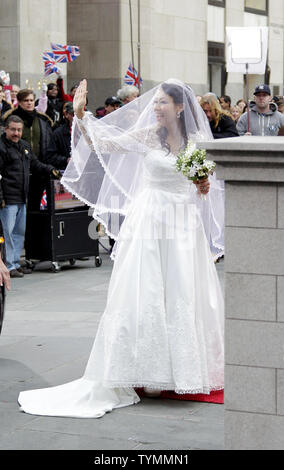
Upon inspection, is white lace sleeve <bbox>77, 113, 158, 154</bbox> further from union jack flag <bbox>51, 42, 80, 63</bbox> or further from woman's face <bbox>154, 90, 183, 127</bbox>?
union jack flag <bbox>51, 42, 80, 63</bbox>

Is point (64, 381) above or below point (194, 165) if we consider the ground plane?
below

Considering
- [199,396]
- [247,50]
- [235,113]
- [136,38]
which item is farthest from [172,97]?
[136,38]

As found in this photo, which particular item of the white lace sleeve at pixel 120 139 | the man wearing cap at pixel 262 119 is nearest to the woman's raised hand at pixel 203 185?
the white lace sleeve at pixel 120 139

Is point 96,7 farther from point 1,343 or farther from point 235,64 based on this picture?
point 1,343

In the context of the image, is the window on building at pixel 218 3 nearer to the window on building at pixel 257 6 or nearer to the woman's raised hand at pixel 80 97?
the window on building at pixel 257 6

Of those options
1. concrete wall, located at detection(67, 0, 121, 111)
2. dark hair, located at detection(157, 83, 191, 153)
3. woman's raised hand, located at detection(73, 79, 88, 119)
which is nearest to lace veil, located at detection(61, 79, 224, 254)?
dark hair, located at detection(157, 83, 191, 153)

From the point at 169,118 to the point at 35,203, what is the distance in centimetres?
589

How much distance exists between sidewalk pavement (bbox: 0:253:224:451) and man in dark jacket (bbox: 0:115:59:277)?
678 millimetres

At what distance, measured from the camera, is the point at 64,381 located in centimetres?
726

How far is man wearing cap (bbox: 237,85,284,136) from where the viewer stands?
13336 mm

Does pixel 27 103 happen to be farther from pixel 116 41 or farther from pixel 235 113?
pixel 116 41

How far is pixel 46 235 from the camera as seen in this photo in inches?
497

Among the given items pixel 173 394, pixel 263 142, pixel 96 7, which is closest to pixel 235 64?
pixel 173 394

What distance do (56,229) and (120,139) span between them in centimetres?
546
